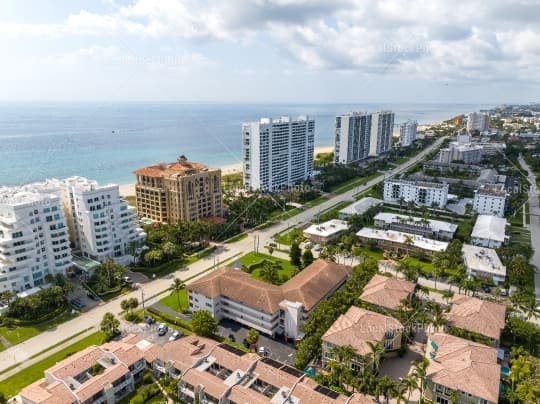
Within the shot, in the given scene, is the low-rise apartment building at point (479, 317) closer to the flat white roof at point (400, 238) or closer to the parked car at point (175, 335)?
the flat white roof at point (400, 238)

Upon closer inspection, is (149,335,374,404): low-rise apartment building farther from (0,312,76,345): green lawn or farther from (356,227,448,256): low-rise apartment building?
(356,227,448,256): low-rise apartment building

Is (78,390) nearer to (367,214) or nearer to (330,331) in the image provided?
(330,331)

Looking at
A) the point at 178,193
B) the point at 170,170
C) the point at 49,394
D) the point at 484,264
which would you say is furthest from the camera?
the point at 170,170

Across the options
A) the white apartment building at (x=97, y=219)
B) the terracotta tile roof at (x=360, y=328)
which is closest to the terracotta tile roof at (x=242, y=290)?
the terracotta tile roof at (x=360, y=328)

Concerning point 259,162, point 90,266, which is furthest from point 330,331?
point 259,162

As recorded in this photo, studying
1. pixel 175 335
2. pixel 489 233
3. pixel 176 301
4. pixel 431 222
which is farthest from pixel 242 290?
pixel 489 233

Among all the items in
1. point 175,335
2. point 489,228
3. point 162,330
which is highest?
point 489,228

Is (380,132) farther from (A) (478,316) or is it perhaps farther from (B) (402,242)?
(A) (478,316)
